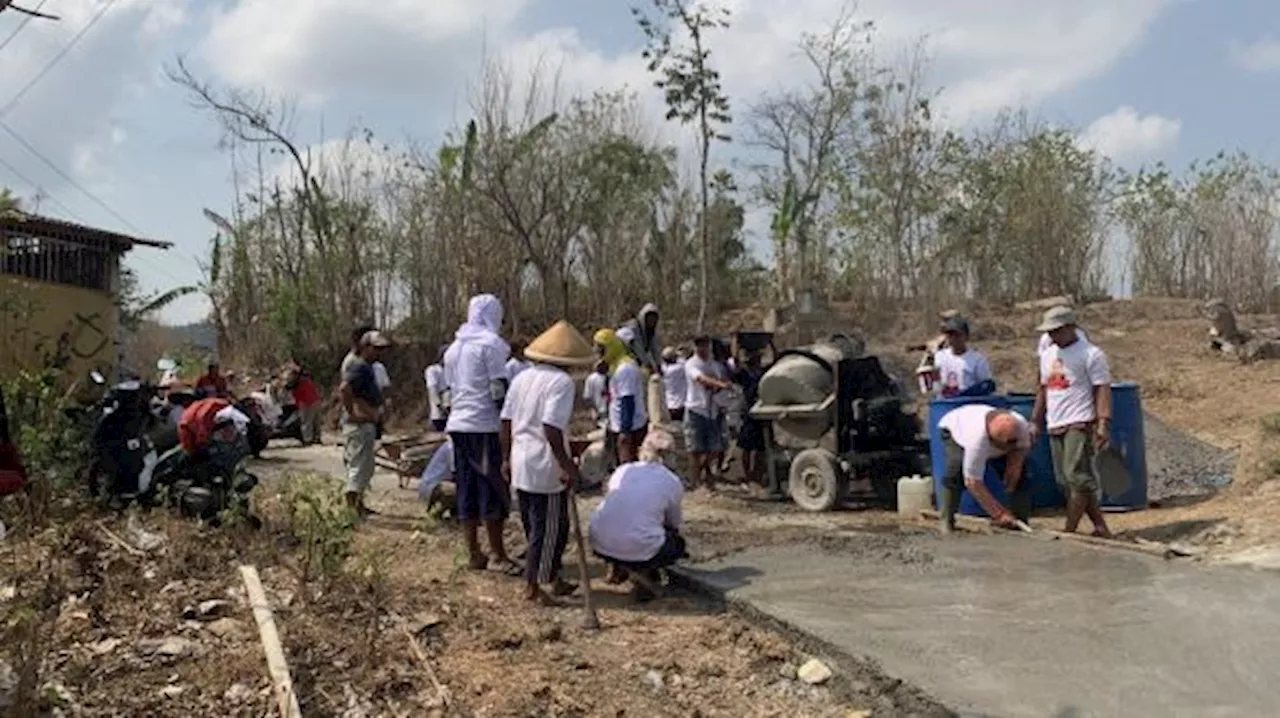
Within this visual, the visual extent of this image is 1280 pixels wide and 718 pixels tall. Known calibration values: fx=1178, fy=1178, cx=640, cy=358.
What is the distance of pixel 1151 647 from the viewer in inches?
191

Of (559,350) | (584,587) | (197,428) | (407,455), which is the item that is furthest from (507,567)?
(407,455)

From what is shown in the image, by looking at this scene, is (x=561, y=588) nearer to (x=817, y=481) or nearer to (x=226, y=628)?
(x=226, y=628)

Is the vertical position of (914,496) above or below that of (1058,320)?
below

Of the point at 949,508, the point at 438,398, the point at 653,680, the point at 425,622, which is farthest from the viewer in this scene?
the point at 438,398

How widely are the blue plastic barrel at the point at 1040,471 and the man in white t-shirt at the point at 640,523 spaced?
124 inches

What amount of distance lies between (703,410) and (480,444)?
426cm

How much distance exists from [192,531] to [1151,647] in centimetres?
556

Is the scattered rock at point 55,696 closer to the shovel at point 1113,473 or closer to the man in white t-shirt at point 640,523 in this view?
the man in white t-shirt at point 640,523

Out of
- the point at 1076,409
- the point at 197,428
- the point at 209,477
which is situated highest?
the point at 1076,409

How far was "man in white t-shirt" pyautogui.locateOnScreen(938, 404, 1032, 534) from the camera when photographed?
7.61 m

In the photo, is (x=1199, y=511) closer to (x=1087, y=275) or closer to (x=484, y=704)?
(x=484, y=704)

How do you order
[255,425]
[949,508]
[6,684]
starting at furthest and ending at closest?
[255,425]
[949,508]
[6,684]

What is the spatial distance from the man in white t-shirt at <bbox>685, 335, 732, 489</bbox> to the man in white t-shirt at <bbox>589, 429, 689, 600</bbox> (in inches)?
181

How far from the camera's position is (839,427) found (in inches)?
383
